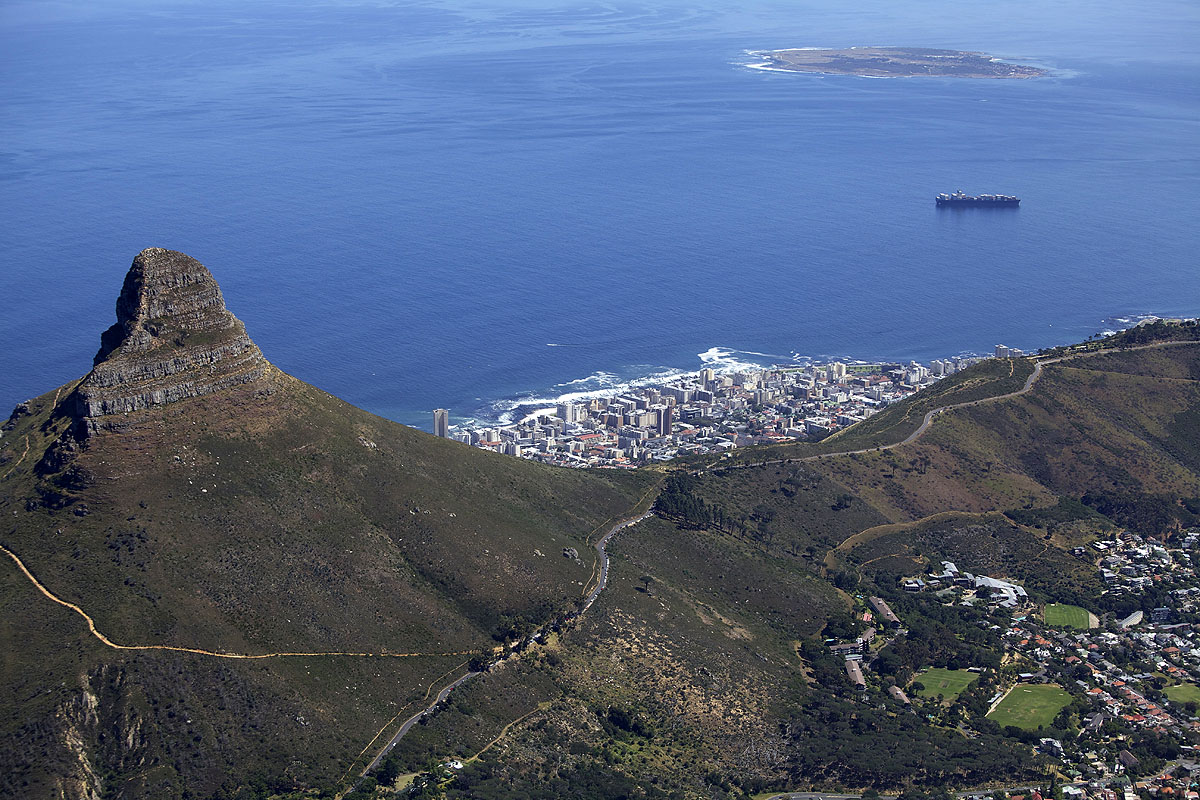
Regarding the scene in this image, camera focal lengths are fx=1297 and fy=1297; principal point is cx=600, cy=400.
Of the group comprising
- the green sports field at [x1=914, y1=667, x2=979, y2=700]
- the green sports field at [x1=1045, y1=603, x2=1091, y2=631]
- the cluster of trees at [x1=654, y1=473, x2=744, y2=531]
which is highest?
the cluster of trees at [x1=654, y1=473, x2=744, y2=531]

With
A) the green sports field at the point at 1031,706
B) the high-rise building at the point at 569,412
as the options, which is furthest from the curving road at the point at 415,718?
the high-rise building at the point at 569,412

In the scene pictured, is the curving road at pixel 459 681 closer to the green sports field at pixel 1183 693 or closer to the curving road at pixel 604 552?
the curving road at pixel 604 552

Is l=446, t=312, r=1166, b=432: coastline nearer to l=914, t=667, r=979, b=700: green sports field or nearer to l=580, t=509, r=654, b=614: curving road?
l=580, t=509, r=654, b=614: curving road

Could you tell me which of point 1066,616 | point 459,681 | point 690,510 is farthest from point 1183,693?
point 459,681

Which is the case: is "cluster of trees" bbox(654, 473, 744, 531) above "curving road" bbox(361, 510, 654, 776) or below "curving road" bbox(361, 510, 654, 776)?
below

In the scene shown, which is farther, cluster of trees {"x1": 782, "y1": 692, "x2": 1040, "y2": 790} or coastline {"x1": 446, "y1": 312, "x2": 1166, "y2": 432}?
coastline {"x1": 446, "y1": 312, "x2": 1166, "y2": 432}

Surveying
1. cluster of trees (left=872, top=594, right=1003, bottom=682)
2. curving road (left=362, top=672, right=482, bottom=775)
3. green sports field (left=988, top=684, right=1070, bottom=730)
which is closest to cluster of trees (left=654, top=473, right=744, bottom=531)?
cluster of trees (left=872, top=594, right=1003, bottom=682)

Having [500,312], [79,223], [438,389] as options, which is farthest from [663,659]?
[79,223]

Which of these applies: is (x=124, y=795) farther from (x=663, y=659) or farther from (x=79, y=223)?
(x=79, y=223)

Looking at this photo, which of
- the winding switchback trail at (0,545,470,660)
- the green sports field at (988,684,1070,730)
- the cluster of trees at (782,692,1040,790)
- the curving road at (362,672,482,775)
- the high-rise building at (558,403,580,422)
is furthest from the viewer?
the high-rise building at (558,403,580,422)
